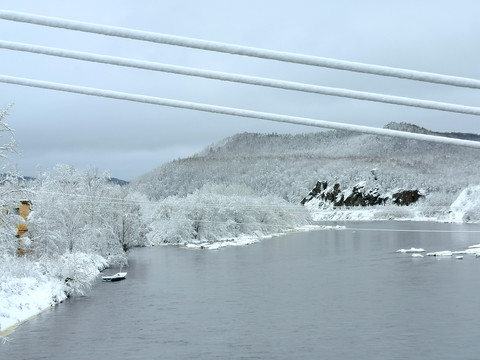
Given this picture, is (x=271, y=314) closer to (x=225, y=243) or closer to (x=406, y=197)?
(x=225, y=243)

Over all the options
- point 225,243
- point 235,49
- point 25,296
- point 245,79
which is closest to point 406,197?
point 225,243

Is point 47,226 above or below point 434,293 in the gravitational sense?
above

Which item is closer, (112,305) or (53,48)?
(53,48)

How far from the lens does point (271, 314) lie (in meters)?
35.4

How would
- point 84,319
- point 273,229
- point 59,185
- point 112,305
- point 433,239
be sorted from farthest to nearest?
point 273,229 < point 433,239 < point 59,185 < point 112,305 < point 84,319

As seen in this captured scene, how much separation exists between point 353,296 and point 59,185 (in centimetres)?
2866

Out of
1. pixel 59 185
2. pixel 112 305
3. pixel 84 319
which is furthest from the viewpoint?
pixel 59 185

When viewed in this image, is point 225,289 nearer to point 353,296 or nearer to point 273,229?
point 353,296

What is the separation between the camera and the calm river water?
28.0 m

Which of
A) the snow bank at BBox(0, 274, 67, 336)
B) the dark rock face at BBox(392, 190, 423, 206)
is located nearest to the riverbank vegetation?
the snow bank at BBox(0, 274, 67, 336)

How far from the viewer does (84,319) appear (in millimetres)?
34125

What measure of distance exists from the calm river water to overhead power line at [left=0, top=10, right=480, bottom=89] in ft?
75.4

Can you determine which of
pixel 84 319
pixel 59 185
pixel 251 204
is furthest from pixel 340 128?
pixel 251 204

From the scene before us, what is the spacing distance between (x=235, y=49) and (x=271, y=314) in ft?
103
